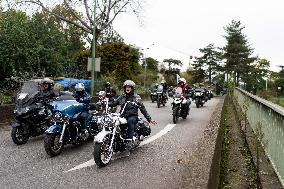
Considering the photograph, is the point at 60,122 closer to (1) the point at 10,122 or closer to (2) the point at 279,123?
(2) the point at 279,123

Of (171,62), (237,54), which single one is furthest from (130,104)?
(171,62)

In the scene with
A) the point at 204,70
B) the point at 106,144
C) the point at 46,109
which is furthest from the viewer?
the point at 204,70

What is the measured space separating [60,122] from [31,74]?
45.9 feet

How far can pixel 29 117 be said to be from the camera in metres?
11.8

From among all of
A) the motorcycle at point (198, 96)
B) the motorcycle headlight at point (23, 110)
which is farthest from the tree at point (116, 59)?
the motorcycle headlight at point (23, 110)

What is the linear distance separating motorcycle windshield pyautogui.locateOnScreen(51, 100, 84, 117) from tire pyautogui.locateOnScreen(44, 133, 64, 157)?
0.55 meters

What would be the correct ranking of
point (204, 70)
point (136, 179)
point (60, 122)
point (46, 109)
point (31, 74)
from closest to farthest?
point (136, 179)
point (60, 122)
point (46, 109)
point (31, 74)
point (204, 70)

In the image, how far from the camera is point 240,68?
334 ft

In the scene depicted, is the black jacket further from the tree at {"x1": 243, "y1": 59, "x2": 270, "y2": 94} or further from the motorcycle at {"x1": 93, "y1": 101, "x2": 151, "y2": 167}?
the tree at {"x1": 243, "y1": 59, "x2": 270, "y2": 94}

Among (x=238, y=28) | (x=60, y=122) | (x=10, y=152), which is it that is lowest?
(x=10, y=152)

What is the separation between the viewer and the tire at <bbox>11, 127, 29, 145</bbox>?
38.2 ft

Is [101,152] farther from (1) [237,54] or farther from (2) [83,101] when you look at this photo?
(1) [237,54]

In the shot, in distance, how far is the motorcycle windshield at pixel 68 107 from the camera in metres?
10.4

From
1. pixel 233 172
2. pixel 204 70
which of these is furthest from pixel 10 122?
pixel 204 70
